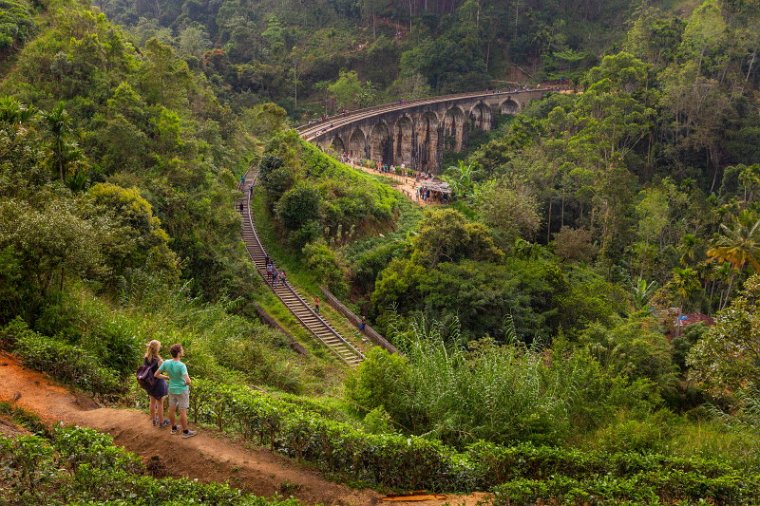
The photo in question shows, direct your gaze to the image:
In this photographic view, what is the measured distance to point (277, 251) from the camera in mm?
32594

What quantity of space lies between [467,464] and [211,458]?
151 inches

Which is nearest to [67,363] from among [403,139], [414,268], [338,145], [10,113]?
[10,113]

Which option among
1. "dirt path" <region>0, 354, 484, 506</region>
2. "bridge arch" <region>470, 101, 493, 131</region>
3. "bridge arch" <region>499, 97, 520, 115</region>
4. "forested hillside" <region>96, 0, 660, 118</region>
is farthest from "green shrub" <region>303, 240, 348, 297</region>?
"bridge arch" <region>499, 97, 520, 115</region>

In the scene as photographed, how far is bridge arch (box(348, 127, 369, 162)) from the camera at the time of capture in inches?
2343

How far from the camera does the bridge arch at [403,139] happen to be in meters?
67.4

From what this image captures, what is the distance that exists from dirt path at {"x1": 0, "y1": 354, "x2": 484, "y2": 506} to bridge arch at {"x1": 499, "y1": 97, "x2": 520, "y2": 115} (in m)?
74.4

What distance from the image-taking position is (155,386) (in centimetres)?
907

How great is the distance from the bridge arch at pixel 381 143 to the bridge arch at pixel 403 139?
0.96 meters

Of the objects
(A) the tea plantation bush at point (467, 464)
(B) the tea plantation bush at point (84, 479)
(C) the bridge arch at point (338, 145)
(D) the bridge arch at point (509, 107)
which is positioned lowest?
(C) the bridge arch at point (338, 145)

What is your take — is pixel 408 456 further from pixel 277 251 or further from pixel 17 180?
pixel 277 251

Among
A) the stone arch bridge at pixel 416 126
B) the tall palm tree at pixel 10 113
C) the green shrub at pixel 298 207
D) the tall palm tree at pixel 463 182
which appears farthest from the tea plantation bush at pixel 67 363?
the stone arch bridge at pixel 416 126

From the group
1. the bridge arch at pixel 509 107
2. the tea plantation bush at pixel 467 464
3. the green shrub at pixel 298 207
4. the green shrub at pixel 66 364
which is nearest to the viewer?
the tea plantation bush at pixel 467 464

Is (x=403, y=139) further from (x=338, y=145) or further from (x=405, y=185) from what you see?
(x=405, y=185)

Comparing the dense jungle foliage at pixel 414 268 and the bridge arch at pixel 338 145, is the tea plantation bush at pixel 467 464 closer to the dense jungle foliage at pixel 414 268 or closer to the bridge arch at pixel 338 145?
the dense jungle foliage at pixel 414 268
